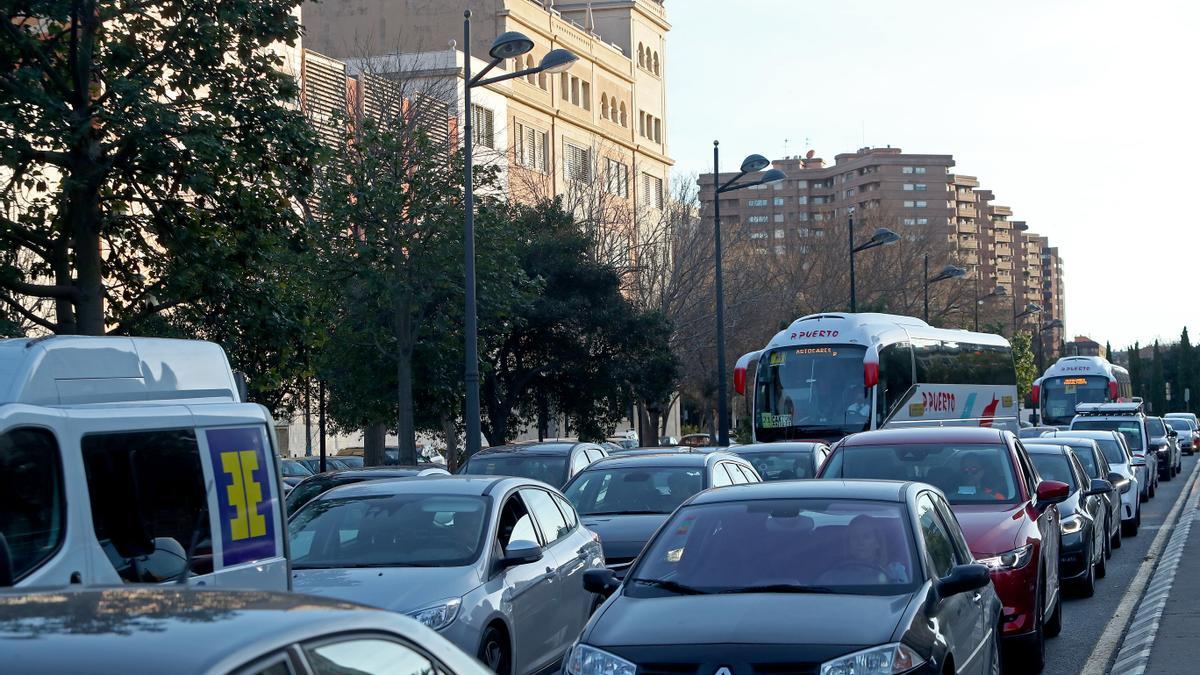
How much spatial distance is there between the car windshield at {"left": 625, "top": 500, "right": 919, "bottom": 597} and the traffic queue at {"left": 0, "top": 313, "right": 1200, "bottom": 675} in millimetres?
14

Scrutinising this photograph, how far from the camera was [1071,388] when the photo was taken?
174 feet

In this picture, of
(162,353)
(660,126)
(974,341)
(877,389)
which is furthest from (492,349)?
(660,126)

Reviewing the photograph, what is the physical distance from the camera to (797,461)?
19.8 meters

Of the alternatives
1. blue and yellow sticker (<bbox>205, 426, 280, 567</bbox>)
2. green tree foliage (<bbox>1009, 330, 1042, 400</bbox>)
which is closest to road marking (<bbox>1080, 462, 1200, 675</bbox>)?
blue and yellow sticker (<bbox>205, 426, 280, 567</bbox>)

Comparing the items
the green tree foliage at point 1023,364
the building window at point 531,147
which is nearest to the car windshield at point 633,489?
the building window at point 531,147

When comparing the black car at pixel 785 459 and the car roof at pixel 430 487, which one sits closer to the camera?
the car roof at pixel 430 487

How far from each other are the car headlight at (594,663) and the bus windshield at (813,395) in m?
24.4

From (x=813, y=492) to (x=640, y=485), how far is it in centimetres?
669

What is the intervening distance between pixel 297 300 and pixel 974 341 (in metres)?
26.9

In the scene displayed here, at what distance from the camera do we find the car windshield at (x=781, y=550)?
289 inches

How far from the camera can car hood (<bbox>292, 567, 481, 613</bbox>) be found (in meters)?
8.45

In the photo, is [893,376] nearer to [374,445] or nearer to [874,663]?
[374,445]

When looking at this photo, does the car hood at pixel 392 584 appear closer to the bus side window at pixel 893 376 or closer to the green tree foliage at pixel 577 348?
the bus side window at pixel 893 376

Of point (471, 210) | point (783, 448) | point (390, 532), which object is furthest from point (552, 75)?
point (390, 532)
